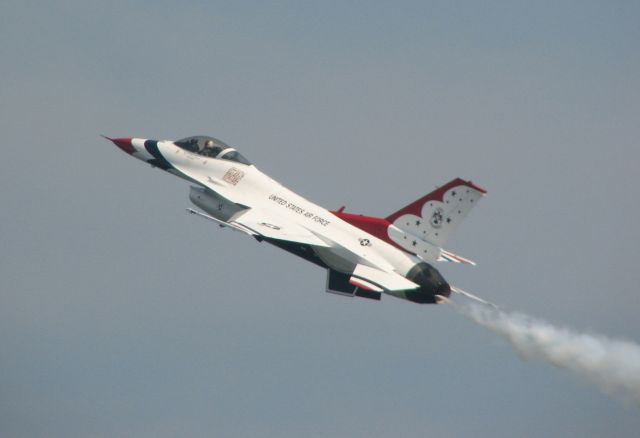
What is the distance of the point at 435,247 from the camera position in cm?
3859

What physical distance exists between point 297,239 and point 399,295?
3.28 m

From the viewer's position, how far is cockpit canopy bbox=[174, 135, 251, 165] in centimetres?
4278

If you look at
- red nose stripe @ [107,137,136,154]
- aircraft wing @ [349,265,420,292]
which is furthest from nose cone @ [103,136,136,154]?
aircraft wing @ [349,265,420,292]

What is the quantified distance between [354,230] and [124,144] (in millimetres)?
9036

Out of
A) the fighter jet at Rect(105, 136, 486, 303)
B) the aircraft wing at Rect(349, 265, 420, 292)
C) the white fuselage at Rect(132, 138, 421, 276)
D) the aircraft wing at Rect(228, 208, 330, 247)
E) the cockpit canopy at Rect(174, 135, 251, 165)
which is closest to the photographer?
the aircraft wing at Rect(349, 265, 420, 292)

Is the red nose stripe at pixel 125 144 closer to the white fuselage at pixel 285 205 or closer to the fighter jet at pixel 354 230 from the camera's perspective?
the white fuselage at pixel 285 205

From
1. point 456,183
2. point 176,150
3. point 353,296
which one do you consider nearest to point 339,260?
point 353,296

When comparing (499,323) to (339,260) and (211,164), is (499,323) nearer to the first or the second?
(339,260)

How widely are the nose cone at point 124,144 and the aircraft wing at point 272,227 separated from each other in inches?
206

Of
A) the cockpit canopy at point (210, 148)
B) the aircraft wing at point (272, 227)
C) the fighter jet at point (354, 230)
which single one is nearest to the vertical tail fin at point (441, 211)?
the fighter jet at point (354, 230)

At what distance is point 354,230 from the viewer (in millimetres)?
39438

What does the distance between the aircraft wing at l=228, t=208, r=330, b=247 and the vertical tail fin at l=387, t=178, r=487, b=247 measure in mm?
2513

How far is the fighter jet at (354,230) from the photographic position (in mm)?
38094

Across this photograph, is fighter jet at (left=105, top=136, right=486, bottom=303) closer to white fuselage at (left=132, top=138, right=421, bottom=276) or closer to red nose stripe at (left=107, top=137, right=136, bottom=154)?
white fuselage at (left=132, top=138, right=421, bottom=276)
